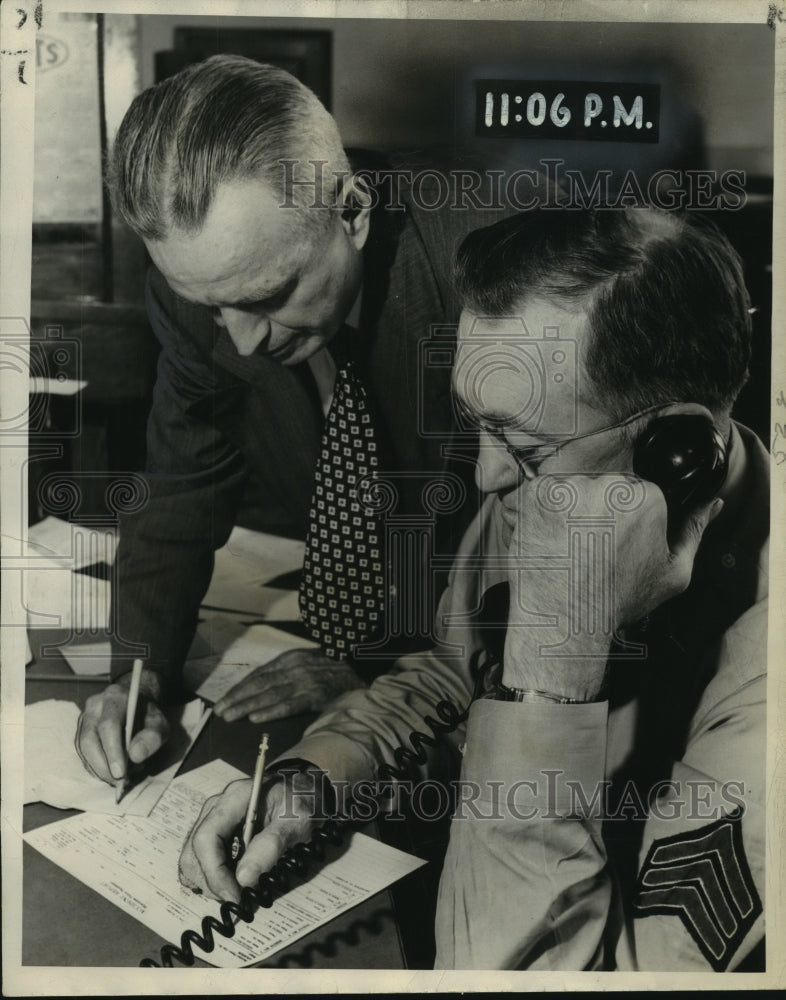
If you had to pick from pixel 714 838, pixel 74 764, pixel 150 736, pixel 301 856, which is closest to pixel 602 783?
pixel 714 838

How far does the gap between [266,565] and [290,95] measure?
711 millimetres

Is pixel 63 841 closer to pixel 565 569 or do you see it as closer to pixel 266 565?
pixel 266 565

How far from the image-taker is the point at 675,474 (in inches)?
60.7

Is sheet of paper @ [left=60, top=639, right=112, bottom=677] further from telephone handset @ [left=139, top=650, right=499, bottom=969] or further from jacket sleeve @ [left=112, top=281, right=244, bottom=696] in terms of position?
telephone handset @ [left=139, top=650, right=499, bottom=969]

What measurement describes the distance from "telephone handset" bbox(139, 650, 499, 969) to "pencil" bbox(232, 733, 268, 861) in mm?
55

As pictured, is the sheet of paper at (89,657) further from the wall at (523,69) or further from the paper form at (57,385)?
the wall at (523,69)

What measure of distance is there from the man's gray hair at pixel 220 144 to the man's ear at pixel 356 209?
17 mm

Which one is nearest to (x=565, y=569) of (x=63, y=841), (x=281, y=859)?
(x=281, y=859)

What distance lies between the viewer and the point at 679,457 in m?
1.54

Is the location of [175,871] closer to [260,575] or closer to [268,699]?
[268,699]

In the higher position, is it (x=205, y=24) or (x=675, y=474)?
(x=205, y=24)

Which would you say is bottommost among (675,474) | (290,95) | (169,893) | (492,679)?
(169,893)

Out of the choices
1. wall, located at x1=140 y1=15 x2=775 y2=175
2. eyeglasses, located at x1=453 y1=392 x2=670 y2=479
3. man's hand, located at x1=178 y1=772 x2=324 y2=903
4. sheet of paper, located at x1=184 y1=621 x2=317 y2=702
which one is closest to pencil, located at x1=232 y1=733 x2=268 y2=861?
man's hand, located at x1=178 y1=772 x2=324 y2=903

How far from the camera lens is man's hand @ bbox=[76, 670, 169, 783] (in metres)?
1.62
